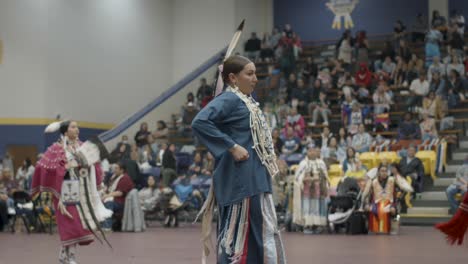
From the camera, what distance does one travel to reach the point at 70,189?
27.4ft

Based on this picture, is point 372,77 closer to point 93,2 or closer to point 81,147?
point 93,2

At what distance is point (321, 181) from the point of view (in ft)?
50.6

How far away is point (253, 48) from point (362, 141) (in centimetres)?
719

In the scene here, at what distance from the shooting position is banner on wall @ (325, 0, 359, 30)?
26.6 metres

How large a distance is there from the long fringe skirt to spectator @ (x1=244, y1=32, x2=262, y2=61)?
65.8ft

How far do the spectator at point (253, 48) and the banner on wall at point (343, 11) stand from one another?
2.85m

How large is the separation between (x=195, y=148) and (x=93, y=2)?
561cm

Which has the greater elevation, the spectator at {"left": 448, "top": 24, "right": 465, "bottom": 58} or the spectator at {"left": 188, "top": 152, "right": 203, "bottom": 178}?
the spectator at {"left": 448, "top": 24, "right": 465, "bottom": 58}

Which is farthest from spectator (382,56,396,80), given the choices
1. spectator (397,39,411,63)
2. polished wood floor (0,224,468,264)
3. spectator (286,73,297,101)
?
polished wood floor (0,224,468,264)

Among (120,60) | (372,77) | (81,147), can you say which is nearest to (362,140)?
(372,77)

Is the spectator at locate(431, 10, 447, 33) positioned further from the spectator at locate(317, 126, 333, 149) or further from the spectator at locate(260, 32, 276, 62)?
the spectator at locate(317, 126, 333, 149)

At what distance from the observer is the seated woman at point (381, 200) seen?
14.9m

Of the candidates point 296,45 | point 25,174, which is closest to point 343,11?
point 296,45

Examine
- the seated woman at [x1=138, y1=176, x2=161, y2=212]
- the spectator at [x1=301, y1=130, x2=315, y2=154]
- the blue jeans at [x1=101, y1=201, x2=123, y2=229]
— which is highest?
the spectator at [x1=301, y1=130, x2=315, y2=154]
